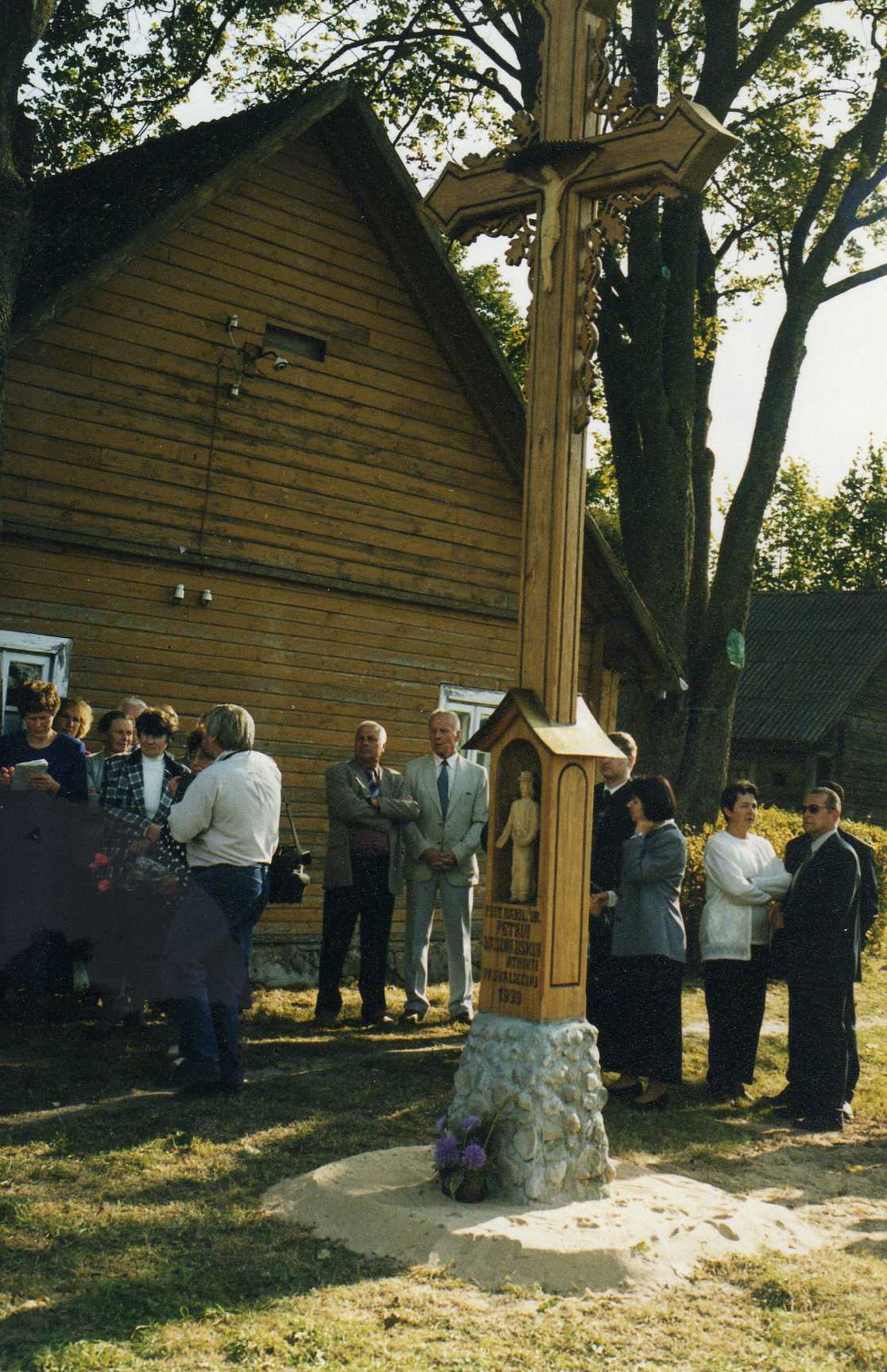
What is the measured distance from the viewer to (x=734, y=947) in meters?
7.70

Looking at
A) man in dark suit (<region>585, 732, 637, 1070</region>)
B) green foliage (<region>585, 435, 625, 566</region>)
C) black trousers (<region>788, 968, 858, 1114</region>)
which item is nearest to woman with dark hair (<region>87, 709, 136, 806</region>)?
man in dark suit (<region>585, 732, 637, 1070</region>)

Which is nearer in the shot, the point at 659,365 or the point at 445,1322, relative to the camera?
the point at 445,1322

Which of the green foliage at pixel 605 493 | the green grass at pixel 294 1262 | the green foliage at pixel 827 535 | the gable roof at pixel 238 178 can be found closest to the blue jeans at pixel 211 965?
the green grass at pixel 294 1262

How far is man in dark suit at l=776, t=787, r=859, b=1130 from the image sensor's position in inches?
287

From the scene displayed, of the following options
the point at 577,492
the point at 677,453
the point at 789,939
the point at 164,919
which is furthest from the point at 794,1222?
the point at 677,453

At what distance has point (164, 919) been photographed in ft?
25.7

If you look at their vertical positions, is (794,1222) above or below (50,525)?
below

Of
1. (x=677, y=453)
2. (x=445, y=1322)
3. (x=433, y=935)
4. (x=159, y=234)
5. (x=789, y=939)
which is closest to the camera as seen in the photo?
(x=445, y=1322)

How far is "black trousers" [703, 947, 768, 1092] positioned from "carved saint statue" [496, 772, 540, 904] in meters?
2.62

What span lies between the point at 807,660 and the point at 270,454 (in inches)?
883

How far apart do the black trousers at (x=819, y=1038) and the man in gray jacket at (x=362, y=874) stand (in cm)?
266

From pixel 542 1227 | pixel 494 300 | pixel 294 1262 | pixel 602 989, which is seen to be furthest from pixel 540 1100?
pixel 494 300

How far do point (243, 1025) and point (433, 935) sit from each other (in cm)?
322

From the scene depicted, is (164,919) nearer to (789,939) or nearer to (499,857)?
(499,857)
